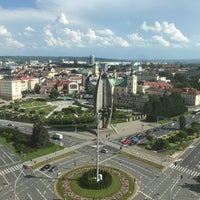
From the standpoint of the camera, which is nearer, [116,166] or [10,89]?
[116,166]

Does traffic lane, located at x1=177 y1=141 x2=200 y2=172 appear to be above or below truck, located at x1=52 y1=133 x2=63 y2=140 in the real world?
below

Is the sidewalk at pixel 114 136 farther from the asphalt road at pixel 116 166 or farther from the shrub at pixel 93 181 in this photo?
the shrub at pixel 93 181

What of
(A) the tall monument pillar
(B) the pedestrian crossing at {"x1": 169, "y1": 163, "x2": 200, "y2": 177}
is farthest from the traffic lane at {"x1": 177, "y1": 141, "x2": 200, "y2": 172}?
(A) the tall monument pillar

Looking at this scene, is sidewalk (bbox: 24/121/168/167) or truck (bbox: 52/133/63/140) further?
truck (bbox: 52/133/63/140)

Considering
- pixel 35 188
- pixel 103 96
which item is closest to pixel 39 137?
pixel 35 188

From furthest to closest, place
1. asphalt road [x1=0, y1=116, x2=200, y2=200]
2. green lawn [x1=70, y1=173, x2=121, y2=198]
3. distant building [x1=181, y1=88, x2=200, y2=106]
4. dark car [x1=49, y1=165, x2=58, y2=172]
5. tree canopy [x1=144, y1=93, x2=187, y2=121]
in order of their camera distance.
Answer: distant building [x1=181, y1=88, x2=200, y2=106] < tree canopy [x1=144, y1=93, x2=187, y2=121] < dark car [x1=49, y1=165, x2=58, y2=172] < asphalt road [x1=0, y1=116, x2=200, y2=200] < green lawn [x1=70, y1=173, x2=121, y2=198]

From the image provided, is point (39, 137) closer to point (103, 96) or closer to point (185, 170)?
point (103, 96)

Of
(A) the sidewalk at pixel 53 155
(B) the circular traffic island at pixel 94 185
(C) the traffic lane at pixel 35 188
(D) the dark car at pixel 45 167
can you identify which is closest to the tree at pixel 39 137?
(A) the sidewalk at pixel 53 155

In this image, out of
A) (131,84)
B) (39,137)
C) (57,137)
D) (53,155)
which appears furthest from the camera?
(131,84)

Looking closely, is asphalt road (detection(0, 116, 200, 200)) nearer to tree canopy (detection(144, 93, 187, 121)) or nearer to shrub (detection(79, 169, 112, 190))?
shrub (detection(79, 169, 112, 190))
